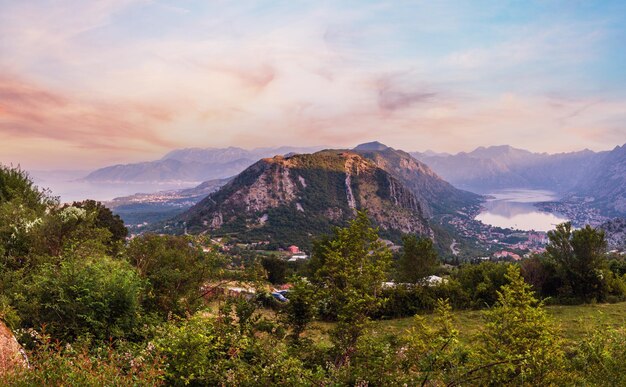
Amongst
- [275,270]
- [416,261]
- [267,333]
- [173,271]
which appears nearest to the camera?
[267,333]

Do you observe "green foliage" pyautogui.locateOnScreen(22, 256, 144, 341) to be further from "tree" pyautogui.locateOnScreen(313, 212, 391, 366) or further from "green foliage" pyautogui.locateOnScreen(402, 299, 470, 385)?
"green foliage" pyautogui.locateOnScreen(402, 299, 470, 385)

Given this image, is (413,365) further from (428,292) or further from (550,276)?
(550,276)

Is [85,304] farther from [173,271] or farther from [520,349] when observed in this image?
[520,349]

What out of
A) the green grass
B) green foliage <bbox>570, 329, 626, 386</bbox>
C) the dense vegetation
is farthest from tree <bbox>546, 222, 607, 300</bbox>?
green foliage <bbox>570, 329, 626, 386</bbox>

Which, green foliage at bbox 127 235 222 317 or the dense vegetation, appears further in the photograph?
green foliage at bbox 127 235 222 317

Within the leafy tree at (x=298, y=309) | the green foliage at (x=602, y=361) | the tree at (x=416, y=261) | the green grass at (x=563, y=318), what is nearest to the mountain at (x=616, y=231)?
the tree at (x=416, y=261)

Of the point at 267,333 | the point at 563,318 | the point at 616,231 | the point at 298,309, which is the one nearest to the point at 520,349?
the point at 298,309
